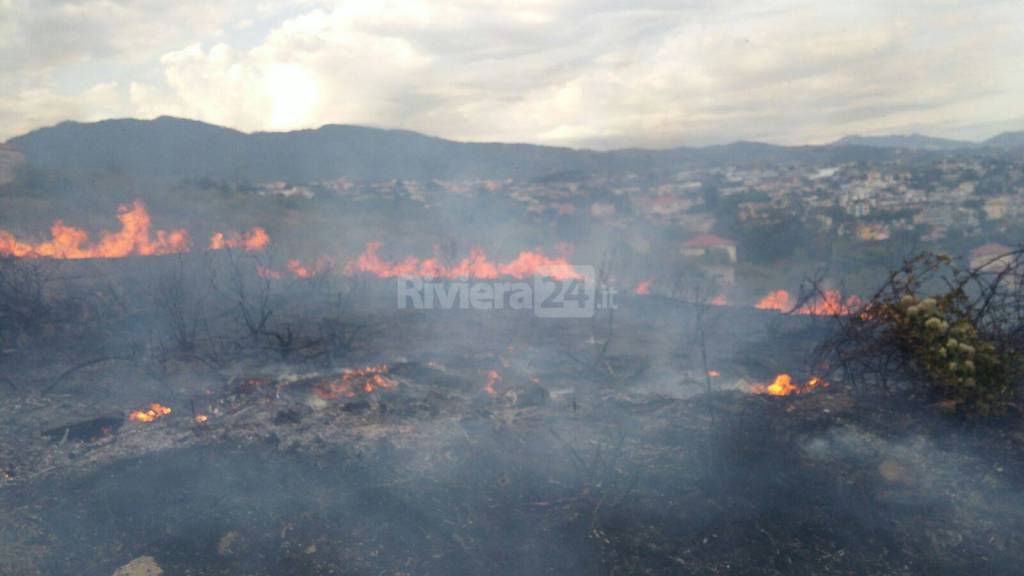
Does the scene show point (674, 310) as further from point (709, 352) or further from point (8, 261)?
point (8, 261)

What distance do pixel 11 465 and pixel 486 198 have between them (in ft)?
156

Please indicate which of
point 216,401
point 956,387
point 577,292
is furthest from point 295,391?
point 577,292

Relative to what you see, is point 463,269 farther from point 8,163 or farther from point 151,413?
point 8,163

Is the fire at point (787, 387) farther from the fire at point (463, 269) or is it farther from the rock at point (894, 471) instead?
the fire at point (463, 269)

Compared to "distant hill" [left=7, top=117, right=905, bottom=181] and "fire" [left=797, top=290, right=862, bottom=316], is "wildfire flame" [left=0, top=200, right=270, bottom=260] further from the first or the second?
"distant hill" [left=7, top=117, right=905, bottom=181]

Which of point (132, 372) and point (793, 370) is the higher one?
point (132, 372)

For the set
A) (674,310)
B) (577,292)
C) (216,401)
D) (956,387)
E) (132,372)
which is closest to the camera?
(956,387)

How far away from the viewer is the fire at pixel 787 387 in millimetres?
7853

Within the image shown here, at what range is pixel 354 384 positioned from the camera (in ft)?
28.9

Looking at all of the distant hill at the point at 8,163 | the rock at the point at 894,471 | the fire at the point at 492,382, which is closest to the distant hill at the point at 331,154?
the distant hill at the point at 8,163

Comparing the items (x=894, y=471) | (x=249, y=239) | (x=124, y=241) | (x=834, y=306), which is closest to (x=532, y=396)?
(x=894, y=471)

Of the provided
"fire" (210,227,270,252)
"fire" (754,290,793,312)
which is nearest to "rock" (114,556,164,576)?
"fire" (754,290,793,312)

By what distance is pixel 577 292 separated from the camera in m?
18.1

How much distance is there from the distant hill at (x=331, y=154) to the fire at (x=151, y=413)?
49.1m
